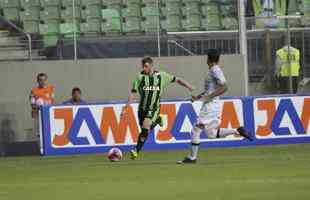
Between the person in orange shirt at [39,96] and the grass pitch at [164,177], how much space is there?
2434 millimetres

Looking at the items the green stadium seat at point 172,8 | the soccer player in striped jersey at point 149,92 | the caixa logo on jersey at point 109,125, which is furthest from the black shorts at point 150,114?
the green stadium seat at point 172,8

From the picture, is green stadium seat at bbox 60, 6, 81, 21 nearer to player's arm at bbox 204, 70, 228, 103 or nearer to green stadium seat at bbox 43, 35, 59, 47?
green stadium seat at bbox 43, 35, 59, 47

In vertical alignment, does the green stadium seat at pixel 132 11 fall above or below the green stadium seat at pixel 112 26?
above

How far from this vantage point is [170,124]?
19484 mm

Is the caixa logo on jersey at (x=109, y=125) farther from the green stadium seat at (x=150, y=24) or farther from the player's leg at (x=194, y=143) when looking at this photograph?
the player's leg at (x=194, y=143)

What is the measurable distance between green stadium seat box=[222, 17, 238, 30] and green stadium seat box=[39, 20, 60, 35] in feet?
14.5

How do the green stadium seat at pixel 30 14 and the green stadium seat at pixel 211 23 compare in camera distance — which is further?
the green stadium seat at pixel 30 14

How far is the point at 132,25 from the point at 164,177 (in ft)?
35.7

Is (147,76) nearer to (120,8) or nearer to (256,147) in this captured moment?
(256,147)

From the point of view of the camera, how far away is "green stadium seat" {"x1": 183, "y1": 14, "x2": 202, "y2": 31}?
910 inches

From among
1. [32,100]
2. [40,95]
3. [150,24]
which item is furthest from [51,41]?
[150,24]

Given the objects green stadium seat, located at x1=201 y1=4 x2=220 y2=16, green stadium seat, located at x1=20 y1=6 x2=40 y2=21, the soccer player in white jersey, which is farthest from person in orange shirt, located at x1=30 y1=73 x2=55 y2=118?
the soccer player in white jersey

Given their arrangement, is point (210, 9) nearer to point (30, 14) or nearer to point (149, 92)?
point (30, 14)

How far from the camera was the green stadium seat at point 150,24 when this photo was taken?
73.4 feet
